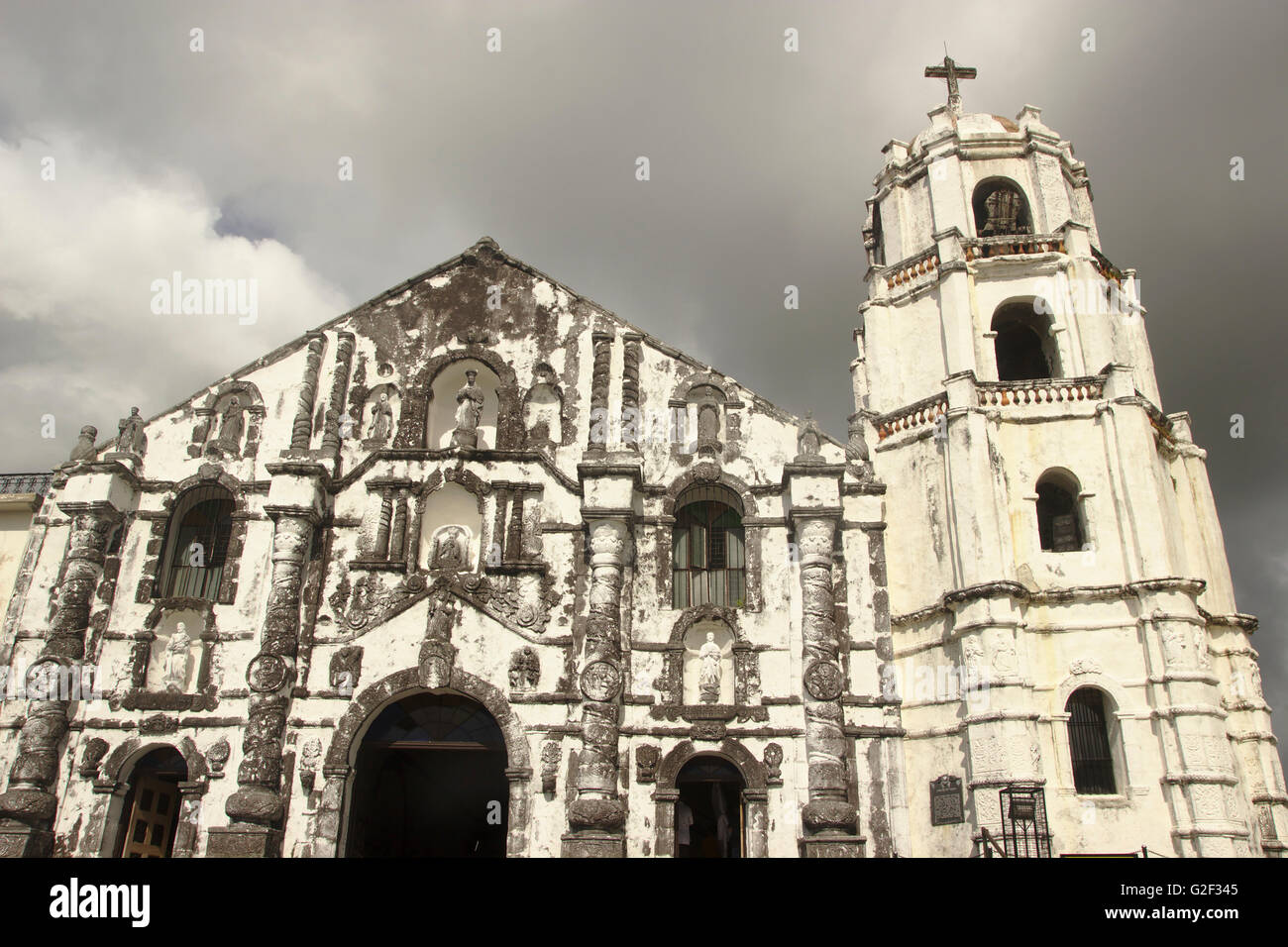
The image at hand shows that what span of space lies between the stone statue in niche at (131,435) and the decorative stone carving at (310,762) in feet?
24.3

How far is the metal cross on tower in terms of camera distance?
78.0 feet

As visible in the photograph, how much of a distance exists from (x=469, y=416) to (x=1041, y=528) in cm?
A: 1203

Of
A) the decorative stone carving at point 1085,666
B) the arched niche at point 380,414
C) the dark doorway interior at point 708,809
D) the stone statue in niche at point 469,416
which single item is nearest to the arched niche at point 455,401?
the stone statue in niche at point 469,416

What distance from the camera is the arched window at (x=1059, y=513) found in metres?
18.4

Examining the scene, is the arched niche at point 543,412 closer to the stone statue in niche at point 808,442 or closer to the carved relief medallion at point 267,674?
the stone statue in niche at point 808,442

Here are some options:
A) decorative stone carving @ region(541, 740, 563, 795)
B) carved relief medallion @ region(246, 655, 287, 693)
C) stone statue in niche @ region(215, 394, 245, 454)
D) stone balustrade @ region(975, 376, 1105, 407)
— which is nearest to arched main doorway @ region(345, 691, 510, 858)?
decorative stone carving @ region(541, 740, 563, 795)

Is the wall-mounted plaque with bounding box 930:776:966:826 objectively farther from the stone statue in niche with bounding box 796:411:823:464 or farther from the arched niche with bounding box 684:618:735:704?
the stone statue in niche with bounding box 796:411:823:464

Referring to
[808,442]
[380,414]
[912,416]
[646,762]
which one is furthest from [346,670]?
[912,416]

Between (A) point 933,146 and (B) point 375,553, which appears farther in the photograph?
(A) point 933,146

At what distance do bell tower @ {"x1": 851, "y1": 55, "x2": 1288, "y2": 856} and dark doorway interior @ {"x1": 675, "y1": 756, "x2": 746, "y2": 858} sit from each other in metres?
3.26
